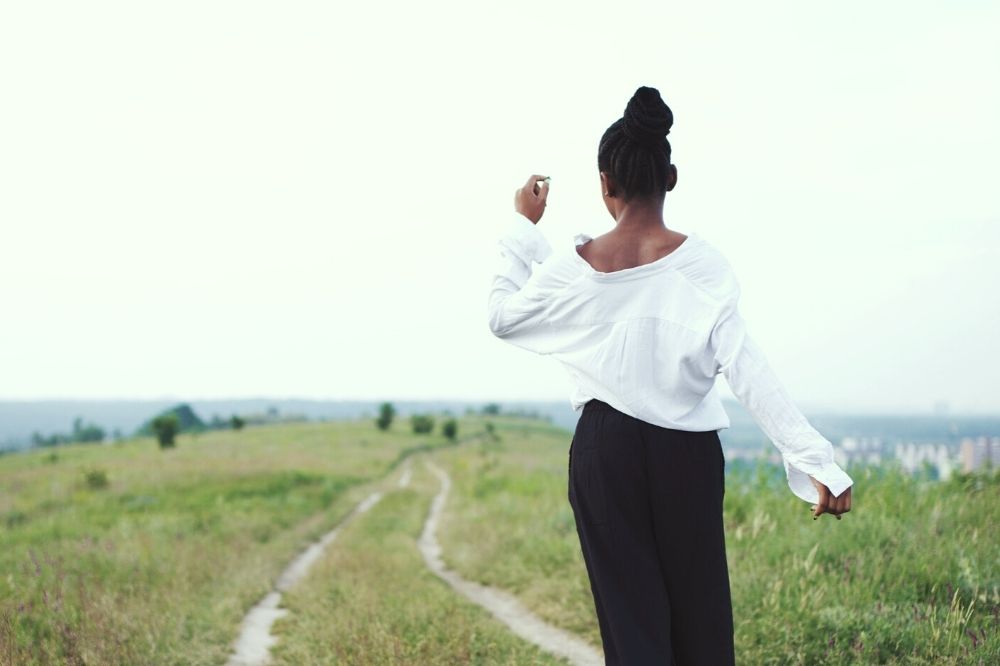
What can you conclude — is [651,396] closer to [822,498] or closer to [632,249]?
[632,249]

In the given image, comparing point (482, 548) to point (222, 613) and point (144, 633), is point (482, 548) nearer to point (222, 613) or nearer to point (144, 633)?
point (222, 613)

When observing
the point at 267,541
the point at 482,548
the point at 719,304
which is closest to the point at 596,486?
the point at 719,304

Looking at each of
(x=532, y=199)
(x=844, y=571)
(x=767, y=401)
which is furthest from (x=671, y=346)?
(x=844, y=571)

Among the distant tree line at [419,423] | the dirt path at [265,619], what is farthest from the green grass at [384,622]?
the distant tree line at [419,423]

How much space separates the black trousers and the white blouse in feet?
0.37

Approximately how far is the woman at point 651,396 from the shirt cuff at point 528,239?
0.27 m

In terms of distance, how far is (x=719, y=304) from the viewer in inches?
115

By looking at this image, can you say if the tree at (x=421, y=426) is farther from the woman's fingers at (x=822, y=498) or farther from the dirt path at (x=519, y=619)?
the woman's fingers at (x=822, y=498)

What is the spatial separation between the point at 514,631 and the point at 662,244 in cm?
536

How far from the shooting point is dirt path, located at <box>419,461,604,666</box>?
6.62m

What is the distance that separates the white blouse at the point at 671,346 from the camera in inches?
112

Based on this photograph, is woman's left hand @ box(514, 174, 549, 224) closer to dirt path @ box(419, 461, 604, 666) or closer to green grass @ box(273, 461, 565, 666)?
green grass @ box(273, 461, 565, 666)

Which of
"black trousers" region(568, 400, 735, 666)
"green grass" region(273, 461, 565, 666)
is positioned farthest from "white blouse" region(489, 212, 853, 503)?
"green grass" region(273, 461, 565, 666)

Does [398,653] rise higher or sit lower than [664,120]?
lower
